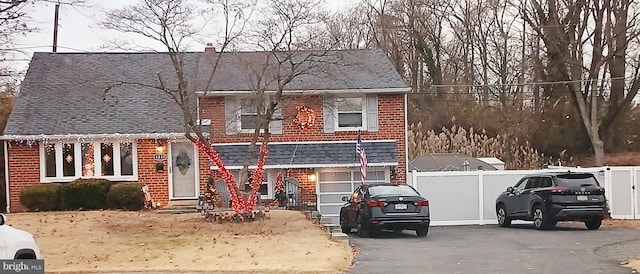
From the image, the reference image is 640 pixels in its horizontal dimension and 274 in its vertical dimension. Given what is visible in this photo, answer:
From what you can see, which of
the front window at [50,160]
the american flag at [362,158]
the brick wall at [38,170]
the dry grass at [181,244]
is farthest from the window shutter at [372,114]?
the front window at [50,160]

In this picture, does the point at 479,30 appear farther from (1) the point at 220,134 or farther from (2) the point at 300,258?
(2) the point at 300,258

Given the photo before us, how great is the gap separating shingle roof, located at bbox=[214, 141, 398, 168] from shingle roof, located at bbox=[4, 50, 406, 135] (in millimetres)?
1963

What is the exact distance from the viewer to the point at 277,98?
69.0 feet

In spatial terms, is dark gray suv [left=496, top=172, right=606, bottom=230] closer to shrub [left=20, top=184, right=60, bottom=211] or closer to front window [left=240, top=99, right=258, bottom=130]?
front window [left=240, top=99, right=258, bottom=130]

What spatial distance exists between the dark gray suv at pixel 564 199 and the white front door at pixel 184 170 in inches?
434

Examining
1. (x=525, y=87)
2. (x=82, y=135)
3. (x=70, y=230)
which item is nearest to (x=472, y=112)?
(x=525, y=87)

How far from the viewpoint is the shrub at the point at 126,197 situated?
24844 millimetres

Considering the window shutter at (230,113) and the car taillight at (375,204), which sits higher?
the window shutter at (230,113)

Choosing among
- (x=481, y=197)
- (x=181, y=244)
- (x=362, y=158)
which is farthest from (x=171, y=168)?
(x=181, y=244)

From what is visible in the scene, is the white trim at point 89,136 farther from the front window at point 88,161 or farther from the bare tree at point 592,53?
the bare tree at point 592,53

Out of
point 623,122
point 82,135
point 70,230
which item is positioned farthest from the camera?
point 623,122

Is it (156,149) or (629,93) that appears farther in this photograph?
(629,93)

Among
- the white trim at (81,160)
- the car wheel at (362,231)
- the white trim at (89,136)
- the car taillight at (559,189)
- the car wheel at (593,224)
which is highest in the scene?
the white trim at (89,136)

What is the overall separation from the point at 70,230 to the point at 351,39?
28.2 meters
